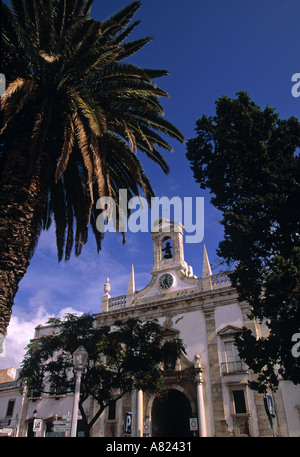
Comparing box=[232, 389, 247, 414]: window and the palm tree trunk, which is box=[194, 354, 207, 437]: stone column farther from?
the palm tree trunk

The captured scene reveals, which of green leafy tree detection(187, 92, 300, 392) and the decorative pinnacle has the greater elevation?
the decorative pinnacle

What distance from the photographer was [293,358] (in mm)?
10156

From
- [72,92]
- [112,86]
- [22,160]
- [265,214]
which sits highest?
[112,86]

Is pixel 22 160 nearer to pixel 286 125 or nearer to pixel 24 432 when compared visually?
pixel 286 125

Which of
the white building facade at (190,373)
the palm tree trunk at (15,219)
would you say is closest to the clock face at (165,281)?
the white building facade at (190,373)

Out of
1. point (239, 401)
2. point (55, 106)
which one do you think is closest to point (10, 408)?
point (239, 401)

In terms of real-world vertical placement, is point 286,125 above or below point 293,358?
above

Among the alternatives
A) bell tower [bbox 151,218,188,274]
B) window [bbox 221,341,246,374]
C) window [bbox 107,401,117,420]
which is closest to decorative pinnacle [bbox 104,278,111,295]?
bell tower [bbox 151,218,188,274]

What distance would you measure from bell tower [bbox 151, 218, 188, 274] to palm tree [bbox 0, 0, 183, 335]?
1635 cm

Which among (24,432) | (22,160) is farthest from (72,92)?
(24,432)

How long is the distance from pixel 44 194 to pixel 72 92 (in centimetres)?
271

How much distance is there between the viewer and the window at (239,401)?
20031 mm

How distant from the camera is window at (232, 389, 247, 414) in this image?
20.0m

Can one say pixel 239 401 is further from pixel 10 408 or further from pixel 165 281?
pixel 10 408
